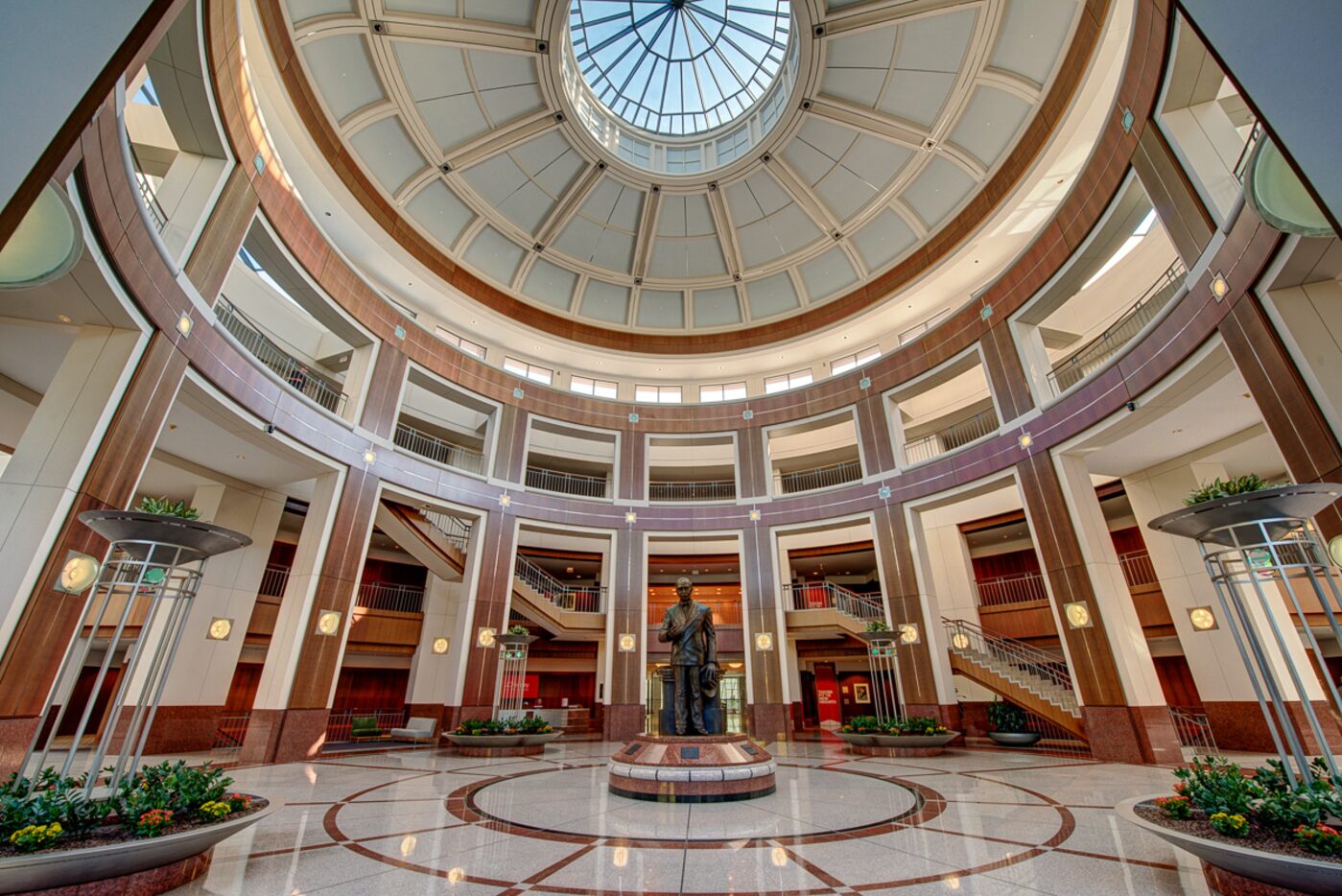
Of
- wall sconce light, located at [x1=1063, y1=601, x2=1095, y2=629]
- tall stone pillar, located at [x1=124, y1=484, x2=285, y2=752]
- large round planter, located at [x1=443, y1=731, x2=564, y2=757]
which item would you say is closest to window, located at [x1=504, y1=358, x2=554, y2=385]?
tall stone pillar, located at [x1=124, y1=484, x2=285, y2=752]

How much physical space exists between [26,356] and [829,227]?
17.8 metres

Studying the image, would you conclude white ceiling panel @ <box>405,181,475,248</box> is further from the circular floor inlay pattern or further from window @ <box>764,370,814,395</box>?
the circular floor inlay pattern

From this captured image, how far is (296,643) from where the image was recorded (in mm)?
10836

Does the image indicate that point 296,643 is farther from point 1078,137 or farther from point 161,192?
point 1078,137

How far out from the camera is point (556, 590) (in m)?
19.3

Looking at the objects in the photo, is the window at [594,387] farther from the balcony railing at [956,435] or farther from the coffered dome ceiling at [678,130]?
the balcony railing at [956,435]

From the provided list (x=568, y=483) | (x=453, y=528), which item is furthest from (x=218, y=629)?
(x=568, y=483)

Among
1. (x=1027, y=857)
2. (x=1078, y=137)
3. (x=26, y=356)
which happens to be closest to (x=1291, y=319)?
(x=1027, y=857)

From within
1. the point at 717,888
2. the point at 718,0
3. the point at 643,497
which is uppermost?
the point at 718,0

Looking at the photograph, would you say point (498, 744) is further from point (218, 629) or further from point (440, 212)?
point (440, 212)

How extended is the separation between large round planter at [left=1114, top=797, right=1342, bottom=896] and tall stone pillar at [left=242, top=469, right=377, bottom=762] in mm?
12671

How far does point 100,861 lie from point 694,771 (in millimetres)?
5048

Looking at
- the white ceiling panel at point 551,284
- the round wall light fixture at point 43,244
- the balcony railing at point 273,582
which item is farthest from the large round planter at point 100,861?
the white ceiling panel at point 551,284

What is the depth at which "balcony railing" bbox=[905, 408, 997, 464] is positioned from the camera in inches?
643
